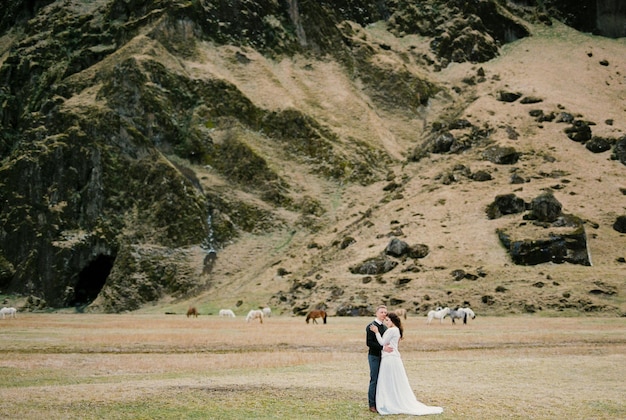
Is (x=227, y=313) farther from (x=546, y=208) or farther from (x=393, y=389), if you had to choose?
(x=393, y=389)

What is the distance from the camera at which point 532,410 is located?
18750 mm

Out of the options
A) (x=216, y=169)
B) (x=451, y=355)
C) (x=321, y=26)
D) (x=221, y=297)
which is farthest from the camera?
(x=321, y=26)

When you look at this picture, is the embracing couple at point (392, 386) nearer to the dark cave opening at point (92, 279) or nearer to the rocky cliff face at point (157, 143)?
the rocky cliff face at point (157, 143)

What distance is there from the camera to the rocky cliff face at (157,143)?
12638 cm

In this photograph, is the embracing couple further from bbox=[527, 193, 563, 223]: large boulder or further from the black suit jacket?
bbox=[527, 193, 563, 223]: large boulder

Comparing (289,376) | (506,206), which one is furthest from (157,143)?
(289,376)

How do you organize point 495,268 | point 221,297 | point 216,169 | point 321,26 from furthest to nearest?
point 321,26, point 216,169, point 221,297, point 495,268

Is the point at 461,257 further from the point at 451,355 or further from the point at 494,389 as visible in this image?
the point at 494,389

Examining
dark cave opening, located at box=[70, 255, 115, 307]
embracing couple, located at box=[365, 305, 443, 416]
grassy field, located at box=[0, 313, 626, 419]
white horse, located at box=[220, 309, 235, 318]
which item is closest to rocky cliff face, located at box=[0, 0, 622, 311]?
dark cave opening, located at box=[70, 255, 115, 307]

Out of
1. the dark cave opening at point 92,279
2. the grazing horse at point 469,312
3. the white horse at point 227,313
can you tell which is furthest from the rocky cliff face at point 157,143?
the grazing horse at point 469,312

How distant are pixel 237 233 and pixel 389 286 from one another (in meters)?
49.0

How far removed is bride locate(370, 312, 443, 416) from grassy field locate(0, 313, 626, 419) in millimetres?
433

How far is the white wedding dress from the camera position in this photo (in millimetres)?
18344

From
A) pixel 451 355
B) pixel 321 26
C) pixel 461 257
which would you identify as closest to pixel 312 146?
pixel 321 26
